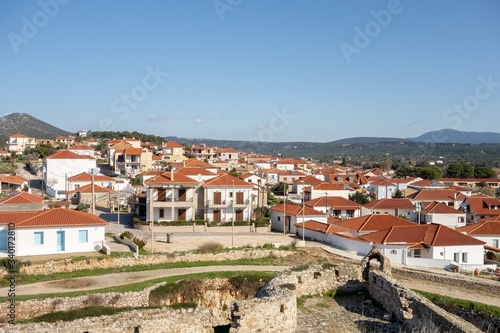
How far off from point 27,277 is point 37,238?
4.91 metres

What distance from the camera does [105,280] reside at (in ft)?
72.4

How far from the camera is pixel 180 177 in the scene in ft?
145

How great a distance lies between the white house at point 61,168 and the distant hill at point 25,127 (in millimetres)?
101365

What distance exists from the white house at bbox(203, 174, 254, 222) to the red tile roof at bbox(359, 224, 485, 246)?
517 inches

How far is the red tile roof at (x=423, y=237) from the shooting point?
33.6 m

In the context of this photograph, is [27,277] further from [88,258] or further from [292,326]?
[292,326]

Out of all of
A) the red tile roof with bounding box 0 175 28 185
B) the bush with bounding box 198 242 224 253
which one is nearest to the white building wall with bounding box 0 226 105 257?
the bush with bounding box 198 242 224 253

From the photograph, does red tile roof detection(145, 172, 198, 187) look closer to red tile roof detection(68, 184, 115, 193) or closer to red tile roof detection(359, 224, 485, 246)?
red tile roof detection(68, 184, 115, 193)

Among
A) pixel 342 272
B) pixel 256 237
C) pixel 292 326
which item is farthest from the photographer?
pixel 256 237

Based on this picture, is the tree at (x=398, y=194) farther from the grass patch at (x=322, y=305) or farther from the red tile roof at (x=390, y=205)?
the grass patch at (x=322, y=305)

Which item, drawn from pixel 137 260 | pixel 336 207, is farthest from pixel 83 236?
pixel 336 207

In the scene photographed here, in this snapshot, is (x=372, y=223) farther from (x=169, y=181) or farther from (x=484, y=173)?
(x=484, y=173)

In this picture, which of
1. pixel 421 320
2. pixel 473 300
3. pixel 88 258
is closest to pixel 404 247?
pixel 473 300

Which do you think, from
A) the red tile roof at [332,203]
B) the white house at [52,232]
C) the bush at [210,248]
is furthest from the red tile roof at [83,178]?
the bush at [210,248]
